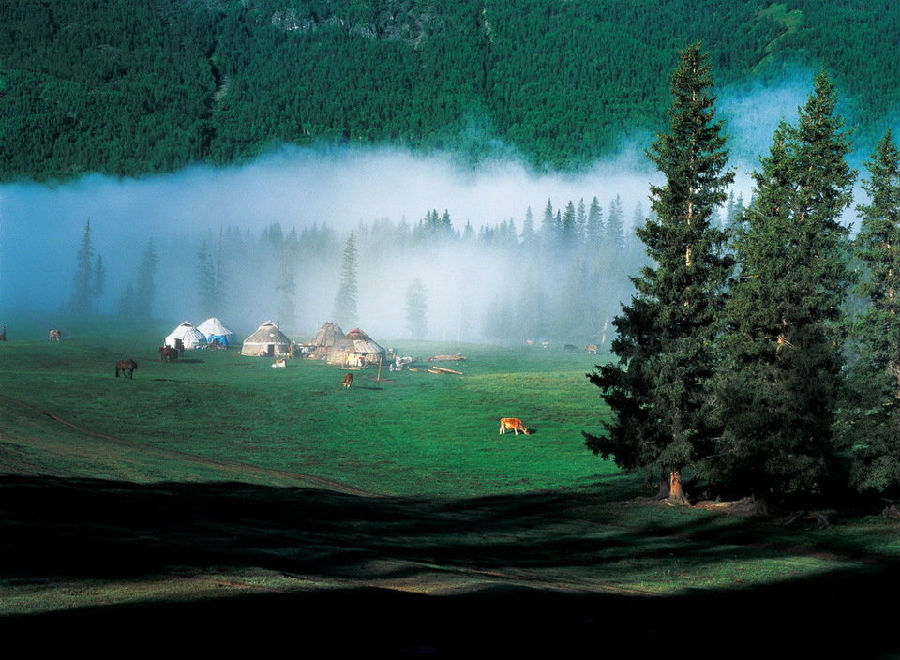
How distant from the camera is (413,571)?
25406mm

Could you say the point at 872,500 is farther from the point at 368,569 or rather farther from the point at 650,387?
the point at 368,569

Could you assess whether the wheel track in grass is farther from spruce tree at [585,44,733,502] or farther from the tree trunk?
the tree trunk

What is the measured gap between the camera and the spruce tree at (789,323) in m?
43.9

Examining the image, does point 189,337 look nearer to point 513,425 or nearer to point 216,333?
point 216,333

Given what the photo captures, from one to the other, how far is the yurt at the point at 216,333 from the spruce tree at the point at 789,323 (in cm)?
10044

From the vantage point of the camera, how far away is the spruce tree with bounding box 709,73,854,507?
43.9 meters

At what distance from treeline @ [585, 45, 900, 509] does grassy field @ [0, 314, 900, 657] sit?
10.1 ft

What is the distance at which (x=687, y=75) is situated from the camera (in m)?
49.1

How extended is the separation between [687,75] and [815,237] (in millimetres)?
10733

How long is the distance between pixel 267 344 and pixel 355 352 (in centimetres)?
1579

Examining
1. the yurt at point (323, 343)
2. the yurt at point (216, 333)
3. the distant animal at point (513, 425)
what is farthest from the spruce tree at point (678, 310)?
the yurt at point (216, 333)

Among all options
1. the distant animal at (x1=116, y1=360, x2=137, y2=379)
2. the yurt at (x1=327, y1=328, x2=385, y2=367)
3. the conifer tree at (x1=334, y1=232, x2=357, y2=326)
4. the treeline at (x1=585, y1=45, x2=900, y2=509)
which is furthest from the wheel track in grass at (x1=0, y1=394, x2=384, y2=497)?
the conifer tree at (x1=334, y1=232, x2=357, y2=326)

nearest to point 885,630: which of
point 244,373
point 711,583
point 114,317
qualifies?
point 711,583

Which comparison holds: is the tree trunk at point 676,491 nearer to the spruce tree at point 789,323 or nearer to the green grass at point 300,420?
the spruce tree at point 789,323
